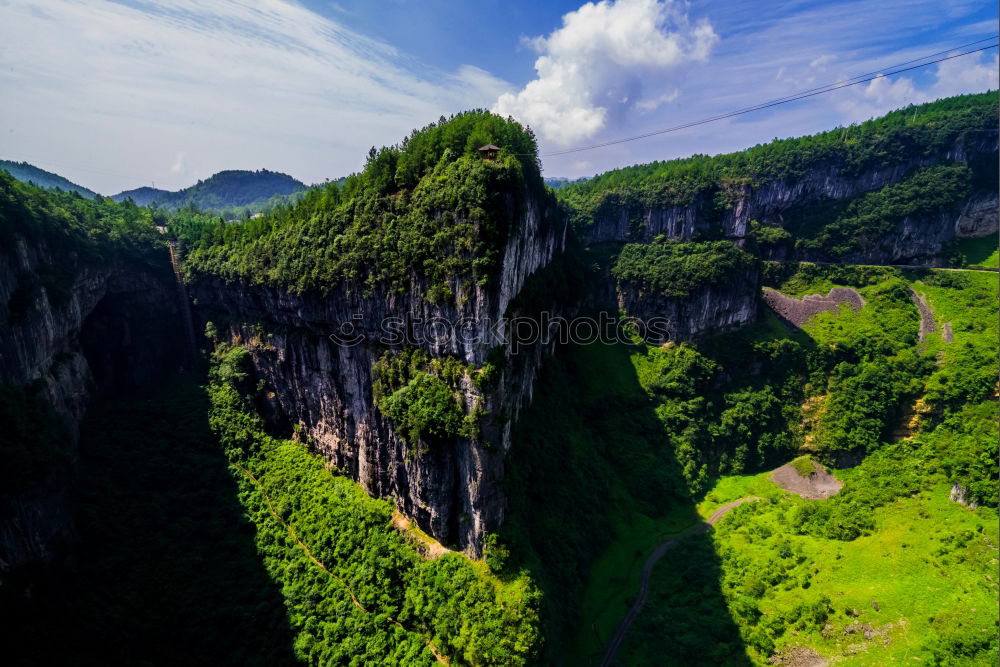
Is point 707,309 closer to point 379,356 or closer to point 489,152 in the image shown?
point 489,152

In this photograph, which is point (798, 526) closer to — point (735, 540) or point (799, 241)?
point (735, 540)

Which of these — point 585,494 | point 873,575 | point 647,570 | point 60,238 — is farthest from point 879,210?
Answer: point 60,238

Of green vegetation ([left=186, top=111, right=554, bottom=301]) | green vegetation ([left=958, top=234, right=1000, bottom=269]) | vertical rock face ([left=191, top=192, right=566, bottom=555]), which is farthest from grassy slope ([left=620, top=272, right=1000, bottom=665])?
green vegetation ([left=186, top=111, right=554, bottom=301])

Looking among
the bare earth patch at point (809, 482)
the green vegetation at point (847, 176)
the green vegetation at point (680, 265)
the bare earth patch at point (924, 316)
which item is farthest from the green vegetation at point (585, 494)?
the bare earth patch at point (924, 316)

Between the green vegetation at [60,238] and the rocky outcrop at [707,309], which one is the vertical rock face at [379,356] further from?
the rocky outcrop at [707,309]

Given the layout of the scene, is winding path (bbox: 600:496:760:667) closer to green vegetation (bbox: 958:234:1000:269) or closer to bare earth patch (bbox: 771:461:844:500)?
bare earth patch (bbox: 771:461:844:500)

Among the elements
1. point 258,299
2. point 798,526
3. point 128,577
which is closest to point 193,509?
point 128,577
